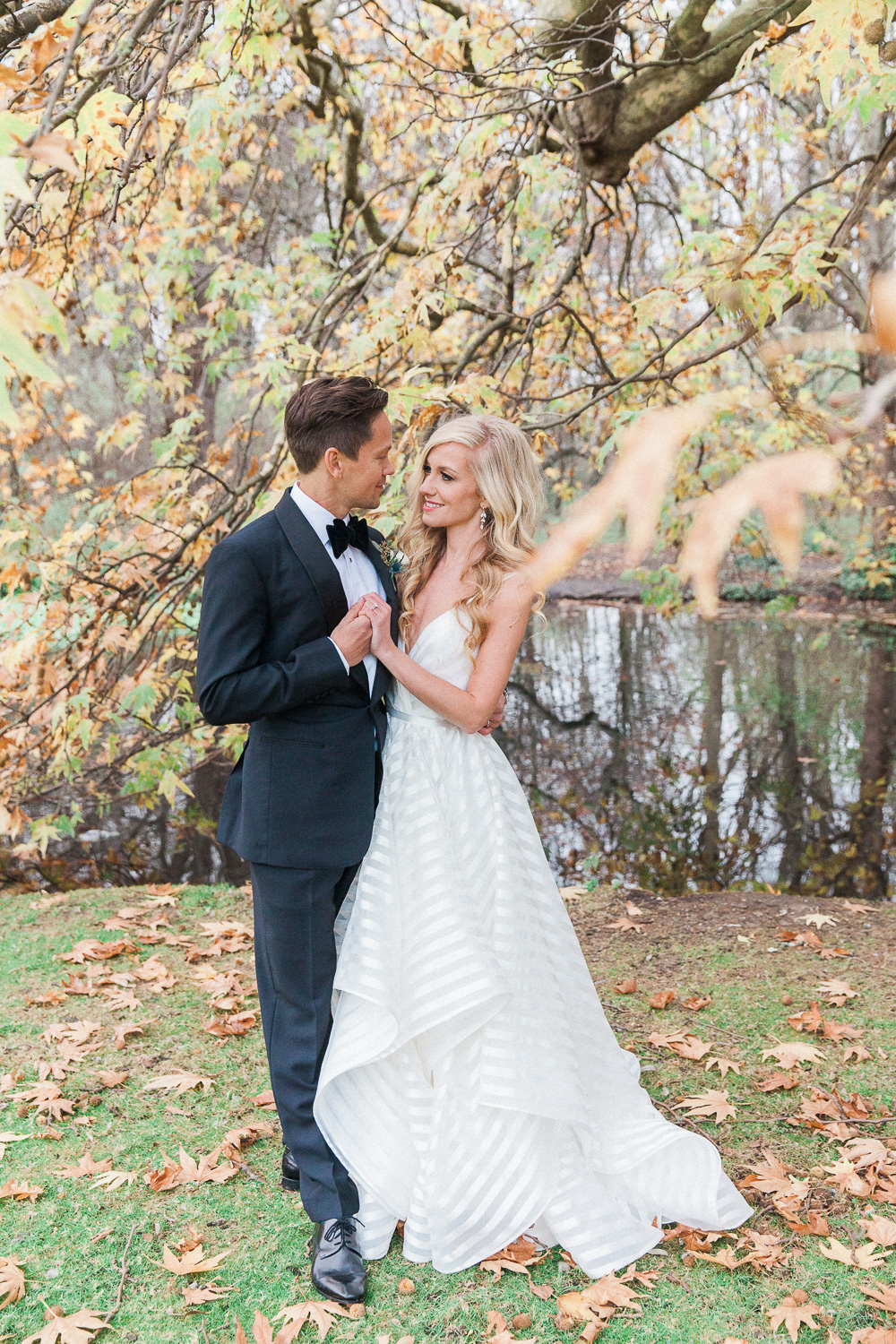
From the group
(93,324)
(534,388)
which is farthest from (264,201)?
(534,388)

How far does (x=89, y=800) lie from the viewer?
27.5ft

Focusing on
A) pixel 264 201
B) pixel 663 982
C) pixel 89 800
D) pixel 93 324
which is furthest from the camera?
pixel 264 201

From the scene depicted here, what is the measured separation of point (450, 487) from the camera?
2.74 m

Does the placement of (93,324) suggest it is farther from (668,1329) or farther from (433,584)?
(668,1329)

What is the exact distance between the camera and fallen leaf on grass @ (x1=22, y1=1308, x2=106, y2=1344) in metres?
2.26

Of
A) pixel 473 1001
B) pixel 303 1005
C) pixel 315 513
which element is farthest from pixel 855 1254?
pixel 315 513

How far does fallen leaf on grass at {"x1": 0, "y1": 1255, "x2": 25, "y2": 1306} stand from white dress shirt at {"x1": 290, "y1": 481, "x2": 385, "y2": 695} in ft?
5.41

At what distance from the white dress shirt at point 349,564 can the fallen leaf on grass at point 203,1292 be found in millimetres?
1492

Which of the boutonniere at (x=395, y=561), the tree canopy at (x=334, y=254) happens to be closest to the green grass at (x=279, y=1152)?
the tree canopy at (x=334, y=254)

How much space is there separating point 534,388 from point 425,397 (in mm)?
Result: 3807

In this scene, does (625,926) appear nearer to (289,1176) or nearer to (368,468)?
(289,1176)

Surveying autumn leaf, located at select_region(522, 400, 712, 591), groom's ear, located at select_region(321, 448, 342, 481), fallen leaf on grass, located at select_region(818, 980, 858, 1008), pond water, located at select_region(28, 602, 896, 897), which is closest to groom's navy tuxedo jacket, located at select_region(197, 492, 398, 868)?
A: groom's ear, located at select_region(321, 448, 342, 481)

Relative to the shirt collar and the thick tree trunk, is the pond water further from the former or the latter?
the shirt collar

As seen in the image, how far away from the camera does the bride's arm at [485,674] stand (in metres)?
2.56
